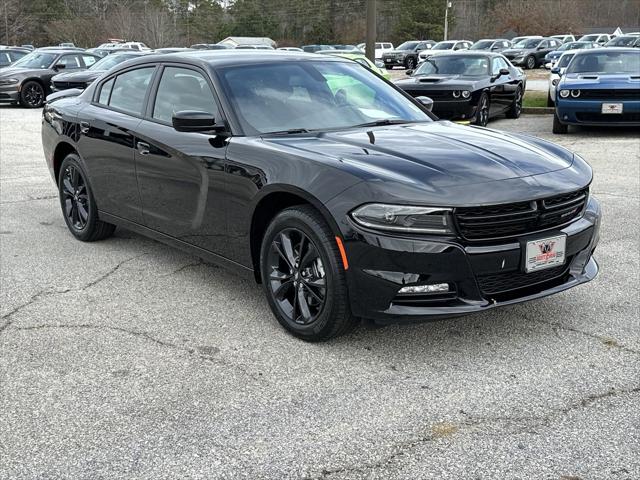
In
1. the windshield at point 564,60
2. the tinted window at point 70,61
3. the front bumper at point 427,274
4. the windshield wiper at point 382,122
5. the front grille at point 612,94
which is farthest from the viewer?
the tinted window at point 70,61

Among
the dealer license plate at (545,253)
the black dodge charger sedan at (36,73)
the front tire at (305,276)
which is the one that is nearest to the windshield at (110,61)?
the black dodge charger sedan at (36,73)

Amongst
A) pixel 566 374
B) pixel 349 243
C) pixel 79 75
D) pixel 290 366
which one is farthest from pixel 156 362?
pixel 79 75

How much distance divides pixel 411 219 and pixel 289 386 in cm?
99

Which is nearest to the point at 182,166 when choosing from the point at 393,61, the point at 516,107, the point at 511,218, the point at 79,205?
the point at 79,205

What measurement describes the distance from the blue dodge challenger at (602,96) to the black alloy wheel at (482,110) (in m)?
1.36

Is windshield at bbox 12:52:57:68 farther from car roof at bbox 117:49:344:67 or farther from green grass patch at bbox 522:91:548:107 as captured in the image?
car roof at bbox 117:49:344:67

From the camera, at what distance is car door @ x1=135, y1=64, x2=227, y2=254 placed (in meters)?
4.61

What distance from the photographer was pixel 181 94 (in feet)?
16.8

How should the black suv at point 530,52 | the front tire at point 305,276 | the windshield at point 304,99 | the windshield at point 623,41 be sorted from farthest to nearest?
the black suv at point 530,52 < the windshield at point 623,41 < the windshield at point 304,99 < the front tire at point 305,276

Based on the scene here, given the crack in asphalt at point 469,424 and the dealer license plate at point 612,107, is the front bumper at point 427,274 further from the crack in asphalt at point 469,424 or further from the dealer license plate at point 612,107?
the dealer license plate at point 612,107

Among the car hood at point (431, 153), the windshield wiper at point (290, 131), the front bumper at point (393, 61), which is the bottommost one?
the front bumper at point (393, 61)

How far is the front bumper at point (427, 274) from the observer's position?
11.9 feet

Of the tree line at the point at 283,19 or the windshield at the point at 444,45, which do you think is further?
the tree line at the point at 283,19

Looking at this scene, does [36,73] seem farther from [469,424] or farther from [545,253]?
[469,424]
